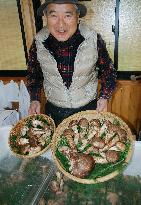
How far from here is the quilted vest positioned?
2.85 m

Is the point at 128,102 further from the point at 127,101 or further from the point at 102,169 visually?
the point at 102,169

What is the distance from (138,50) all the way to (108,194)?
2.48 meters

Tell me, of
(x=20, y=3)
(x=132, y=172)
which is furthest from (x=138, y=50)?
(x=132, y=172)

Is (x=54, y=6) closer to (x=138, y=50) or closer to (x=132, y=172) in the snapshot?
(x=132, y=172)

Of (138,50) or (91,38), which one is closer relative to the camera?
(91,38)

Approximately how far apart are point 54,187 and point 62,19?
1.48 m

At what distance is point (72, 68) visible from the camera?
2.93 m

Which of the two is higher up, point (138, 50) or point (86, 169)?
point (138, 50)

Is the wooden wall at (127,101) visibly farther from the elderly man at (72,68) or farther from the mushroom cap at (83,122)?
the mushroom cap at (83,122)

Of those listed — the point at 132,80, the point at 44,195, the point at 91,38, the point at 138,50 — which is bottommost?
the point at 44,195

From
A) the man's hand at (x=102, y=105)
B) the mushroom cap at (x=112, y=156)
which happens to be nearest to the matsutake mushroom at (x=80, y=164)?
the mushroom cap at (x=112, y=156)

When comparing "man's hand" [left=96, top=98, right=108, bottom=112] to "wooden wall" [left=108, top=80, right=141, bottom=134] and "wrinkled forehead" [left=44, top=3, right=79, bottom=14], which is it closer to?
"wrinkled forehead" [left=44, top=3, right=79, bottom=14]

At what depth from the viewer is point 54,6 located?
2.49 metres

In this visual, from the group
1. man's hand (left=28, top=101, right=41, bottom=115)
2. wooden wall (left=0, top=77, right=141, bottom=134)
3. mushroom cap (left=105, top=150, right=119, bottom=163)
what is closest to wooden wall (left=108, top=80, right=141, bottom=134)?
wooden wall (left=0, top=77, right=141, bottom=134)
